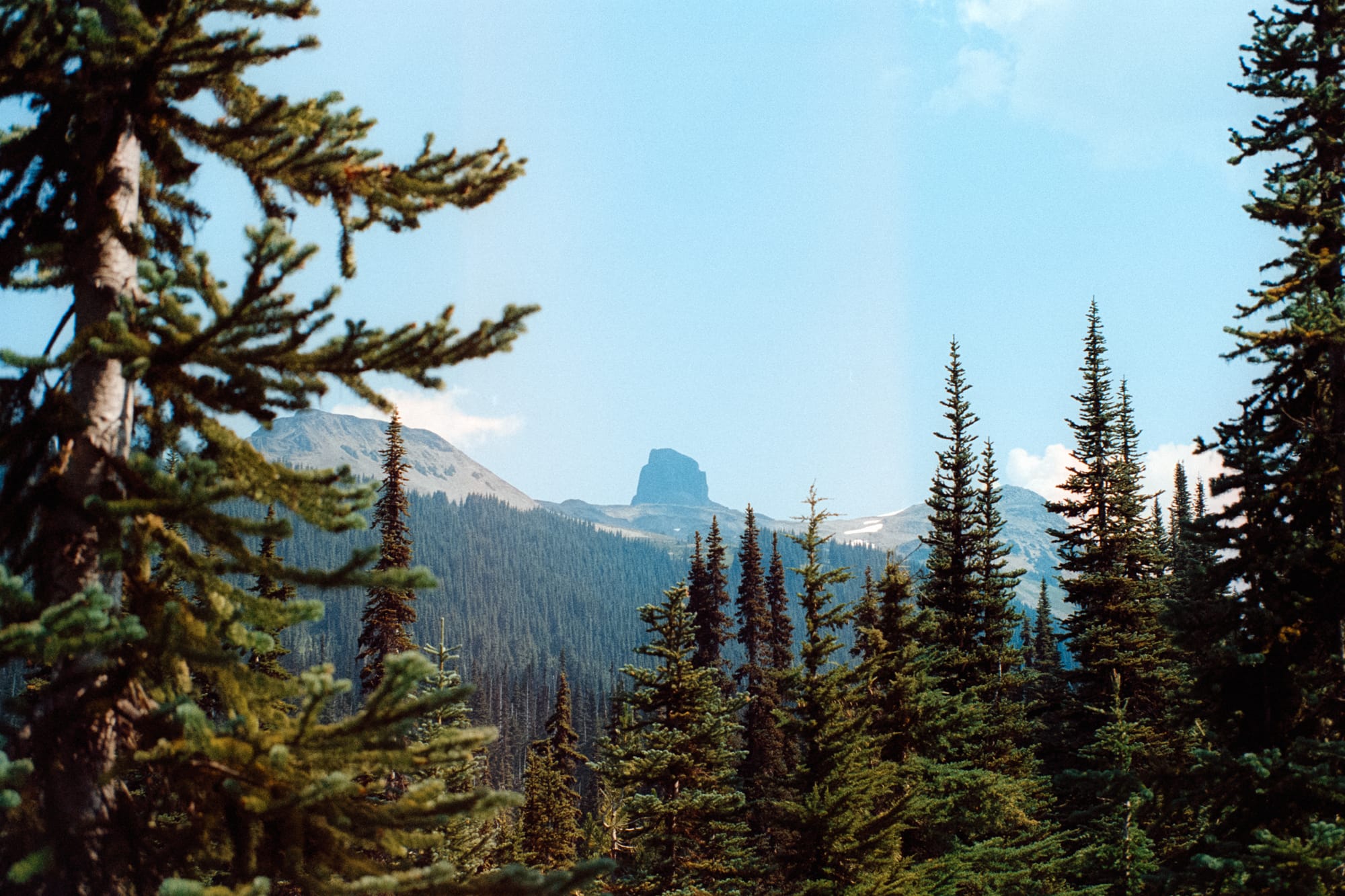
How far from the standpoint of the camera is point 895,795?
18438 mm

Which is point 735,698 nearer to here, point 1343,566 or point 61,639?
point 1343,566

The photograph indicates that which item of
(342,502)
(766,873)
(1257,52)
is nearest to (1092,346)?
(1257,52)

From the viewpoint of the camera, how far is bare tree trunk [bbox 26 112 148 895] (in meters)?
3.89

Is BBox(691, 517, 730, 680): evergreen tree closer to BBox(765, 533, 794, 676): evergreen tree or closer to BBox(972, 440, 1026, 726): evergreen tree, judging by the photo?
BBox(765, 533, 794, 676): evergreen tree

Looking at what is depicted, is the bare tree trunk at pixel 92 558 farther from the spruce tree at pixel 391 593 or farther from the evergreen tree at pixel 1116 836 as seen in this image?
the spruce tree at pixel 391 593

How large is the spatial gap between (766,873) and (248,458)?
53.5 ft

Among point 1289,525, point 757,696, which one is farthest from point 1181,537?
point 757,696

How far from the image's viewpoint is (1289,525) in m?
11.3

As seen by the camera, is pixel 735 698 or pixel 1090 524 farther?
pixel 1090 524

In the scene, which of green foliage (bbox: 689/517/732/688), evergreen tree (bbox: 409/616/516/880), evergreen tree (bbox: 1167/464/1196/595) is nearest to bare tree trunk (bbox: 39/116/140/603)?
evergreen tree (bbox: 409/616/516/880)

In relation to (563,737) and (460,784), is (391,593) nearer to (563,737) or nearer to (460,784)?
(460,784)

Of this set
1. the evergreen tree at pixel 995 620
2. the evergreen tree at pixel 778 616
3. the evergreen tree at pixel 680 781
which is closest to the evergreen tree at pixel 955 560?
the evergreen tree at pixel 995 620

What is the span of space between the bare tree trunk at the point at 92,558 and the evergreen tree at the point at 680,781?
12.7m

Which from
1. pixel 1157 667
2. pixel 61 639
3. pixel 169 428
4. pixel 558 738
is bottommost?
pixel 558 738
